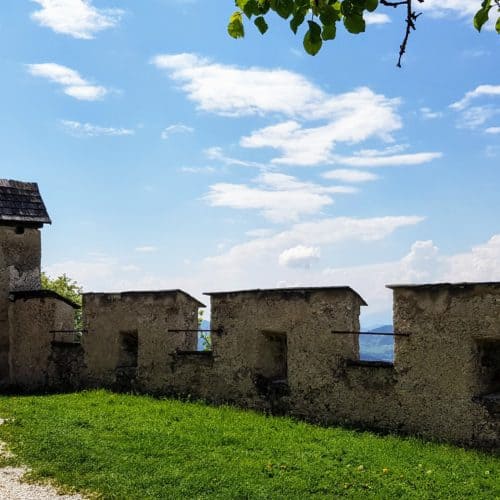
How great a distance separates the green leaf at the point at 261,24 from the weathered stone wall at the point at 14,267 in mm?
12737

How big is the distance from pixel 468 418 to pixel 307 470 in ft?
8.96

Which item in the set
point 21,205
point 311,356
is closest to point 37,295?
point 21,205

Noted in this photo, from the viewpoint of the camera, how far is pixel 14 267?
1555cm

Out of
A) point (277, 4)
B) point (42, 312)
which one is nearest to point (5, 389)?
point (42, 312)

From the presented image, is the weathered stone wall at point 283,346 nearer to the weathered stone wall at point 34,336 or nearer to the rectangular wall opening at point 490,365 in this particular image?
the rectangular wall opening at point 490,365

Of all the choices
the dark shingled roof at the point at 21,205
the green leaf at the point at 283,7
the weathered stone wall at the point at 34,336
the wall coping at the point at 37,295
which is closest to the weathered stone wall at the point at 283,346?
the wall coping at the point at 37,295

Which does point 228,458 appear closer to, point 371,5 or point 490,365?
point 490,365

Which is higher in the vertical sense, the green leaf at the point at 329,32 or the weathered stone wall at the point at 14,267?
the green leaf at the point at 329,32

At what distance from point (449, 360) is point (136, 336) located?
6762 millimetres

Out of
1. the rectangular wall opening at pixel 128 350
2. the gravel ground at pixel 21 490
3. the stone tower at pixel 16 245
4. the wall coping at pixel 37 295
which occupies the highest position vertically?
the stone tower at pixel 16 245

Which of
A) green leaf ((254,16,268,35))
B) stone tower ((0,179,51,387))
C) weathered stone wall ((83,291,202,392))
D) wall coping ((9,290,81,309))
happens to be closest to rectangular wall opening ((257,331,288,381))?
weathered stone wall ((83,291,202,392))

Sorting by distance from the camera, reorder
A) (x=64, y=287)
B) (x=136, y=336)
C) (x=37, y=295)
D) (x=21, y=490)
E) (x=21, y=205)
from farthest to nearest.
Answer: (x=64, y=287)
(x=21, y=205)
(x=37, y=295)
(x=136, y=336)
(x=21, y=490)

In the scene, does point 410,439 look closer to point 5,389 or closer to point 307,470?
point 307,470

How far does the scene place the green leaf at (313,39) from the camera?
3877 millimetres
